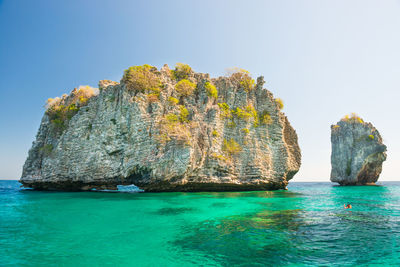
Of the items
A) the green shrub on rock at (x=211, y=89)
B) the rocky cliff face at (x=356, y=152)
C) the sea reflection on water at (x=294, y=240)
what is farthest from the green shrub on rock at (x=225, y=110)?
the rocky cliff face at (x=356, y=152)

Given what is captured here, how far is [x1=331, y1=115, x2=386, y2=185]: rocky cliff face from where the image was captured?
52562 millimetres

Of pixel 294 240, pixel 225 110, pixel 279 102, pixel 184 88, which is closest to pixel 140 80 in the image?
pixel 184 88

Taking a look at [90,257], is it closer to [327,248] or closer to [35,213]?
[327,248]

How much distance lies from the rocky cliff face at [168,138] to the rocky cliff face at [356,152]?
32476mm

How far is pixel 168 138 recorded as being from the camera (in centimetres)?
2547

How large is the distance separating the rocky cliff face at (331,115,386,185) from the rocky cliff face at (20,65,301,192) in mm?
32476

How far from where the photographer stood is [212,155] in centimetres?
2678

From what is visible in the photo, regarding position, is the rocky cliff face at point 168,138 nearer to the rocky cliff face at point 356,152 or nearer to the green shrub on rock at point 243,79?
the green shrub on rock at point 243,79

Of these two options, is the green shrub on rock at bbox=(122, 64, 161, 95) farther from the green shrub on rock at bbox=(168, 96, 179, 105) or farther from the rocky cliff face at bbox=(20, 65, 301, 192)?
→ the green shrub on rock at bbox=(168, 96, 179, 105)

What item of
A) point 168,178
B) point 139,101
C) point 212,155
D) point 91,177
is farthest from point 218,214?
point 91,177

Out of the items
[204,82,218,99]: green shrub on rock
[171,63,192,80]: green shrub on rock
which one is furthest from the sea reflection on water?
[171,63,192,80]: green shrub on rock

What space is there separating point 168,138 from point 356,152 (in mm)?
52082

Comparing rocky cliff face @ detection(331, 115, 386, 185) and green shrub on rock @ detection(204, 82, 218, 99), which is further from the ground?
green shrub on rock @ detection(204, 82, 218, 99)

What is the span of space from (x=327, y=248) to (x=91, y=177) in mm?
27160
